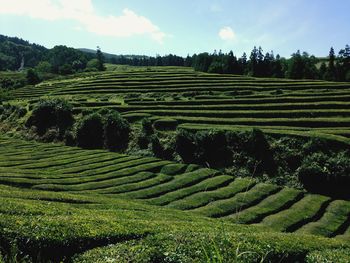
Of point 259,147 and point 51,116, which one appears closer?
point 259,147

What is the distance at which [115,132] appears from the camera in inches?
2945

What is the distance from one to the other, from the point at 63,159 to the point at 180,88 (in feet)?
155

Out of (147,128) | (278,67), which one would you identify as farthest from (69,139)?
(278,67)

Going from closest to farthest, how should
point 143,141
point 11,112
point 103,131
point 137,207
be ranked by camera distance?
point 137,207, point 143,141, point 103,131, point 11,112

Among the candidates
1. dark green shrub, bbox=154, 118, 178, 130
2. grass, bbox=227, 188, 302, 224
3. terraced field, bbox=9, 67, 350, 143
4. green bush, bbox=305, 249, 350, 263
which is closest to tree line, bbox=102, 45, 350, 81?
terraced field, bbox=9, 67, 350, 143

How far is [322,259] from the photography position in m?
15.5

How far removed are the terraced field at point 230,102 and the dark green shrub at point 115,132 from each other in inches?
178

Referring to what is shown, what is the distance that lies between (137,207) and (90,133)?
146ft

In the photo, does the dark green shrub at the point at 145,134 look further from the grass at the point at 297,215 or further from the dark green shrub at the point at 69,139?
the grass at the point at 297,215

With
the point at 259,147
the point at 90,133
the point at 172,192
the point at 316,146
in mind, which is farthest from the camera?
the point at 90,133

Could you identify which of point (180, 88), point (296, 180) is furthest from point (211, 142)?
point (180, 88)

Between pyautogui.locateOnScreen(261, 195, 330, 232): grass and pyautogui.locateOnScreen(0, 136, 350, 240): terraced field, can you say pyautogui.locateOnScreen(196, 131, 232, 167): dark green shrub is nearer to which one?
pyautogui.locateOnScreen(0, 136, 350, 240): terraced field

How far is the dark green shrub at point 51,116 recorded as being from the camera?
3356 inches

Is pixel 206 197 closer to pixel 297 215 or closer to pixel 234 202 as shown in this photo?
pixel 234 202
